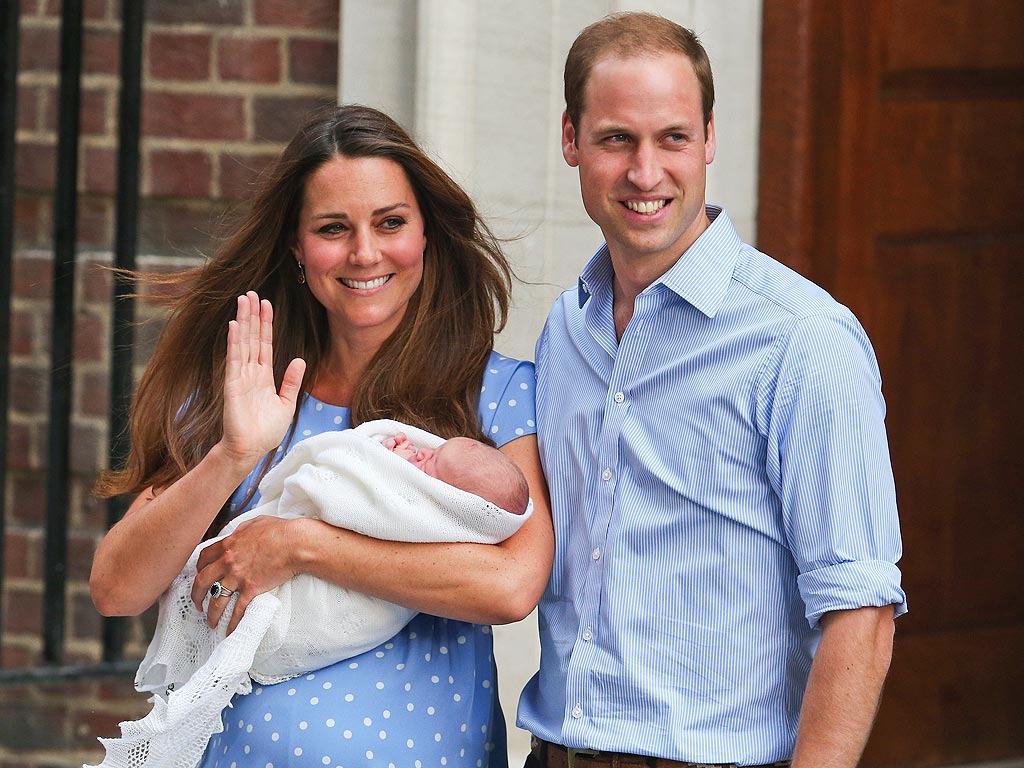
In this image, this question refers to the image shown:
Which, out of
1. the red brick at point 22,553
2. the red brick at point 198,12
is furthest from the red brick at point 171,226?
the red brick at point 22,553

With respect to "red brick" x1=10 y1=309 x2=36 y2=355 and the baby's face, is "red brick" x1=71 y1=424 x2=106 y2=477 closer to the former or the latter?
"red brick" x1=10 y1=309 x2=36 y2=355

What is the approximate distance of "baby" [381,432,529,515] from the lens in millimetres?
2152

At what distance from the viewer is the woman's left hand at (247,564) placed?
2.18 meters

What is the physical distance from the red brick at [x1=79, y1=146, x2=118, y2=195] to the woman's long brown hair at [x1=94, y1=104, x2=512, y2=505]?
37.5 inches

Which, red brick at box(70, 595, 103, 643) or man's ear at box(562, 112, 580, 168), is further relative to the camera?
red brick at box(70, 595, 103, 643)

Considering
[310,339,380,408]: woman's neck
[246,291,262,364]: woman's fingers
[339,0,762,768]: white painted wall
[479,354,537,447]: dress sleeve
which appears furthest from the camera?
[339,0,762,768]: white painted wall

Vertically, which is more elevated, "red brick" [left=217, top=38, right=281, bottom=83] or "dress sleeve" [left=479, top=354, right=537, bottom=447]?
"red brick" [left=217, top=38, right=281, bottom=83]

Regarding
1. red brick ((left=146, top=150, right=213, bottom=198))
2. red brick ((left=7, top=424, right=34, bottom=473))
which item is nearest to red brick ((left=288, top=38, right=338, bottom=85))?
red brick ((left=146, top=150, right=213, bottom=198))

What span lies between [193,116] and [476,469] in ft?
5.58

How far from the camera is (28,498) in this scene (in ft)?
11.9

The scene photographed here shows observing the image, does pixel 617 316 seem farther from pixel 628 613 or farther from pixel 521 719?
pixel 521 719

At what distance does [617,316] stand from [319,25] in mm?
1605

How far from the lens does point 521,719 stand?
7.38 feet

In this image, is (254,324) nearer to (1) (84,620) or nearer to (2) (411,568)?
(2) (411,568)
